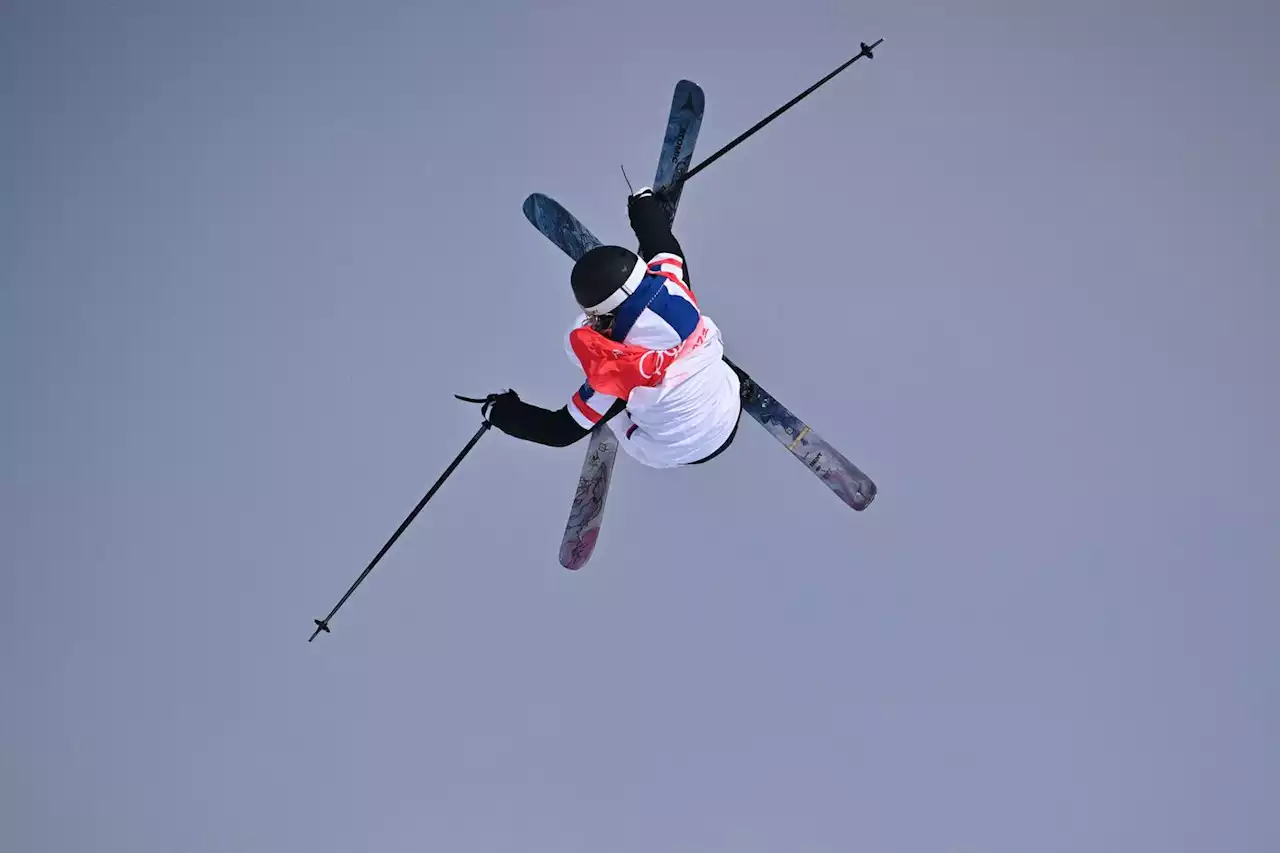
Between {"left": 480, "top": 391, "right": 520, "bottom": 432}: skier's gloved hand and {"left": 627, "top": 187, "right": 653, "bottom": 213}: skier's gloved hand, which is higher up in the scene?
{"left": 627, "top": 187, "right": 653, "bottom": 213}: skier's gloved hand

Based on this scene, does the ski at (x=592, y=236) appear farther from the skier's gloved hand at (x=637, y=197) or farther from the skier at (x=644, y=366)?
the skier at (x=644, y=366)

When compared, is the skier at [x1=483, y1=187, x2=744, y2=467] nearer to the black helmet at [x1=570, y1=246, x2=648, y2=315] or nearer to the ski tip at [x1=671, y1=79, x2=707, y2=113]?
the black helmet at [x1=570, y1=246, x2=648, y2=315]

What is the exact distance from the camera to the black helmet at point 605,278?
386 cm

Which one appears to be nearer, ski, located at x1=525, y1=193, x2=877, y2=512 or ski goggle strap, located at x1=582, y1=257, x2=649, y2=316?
ski goggle strap, located at x1=582, y1=257, x2=649, y2=316

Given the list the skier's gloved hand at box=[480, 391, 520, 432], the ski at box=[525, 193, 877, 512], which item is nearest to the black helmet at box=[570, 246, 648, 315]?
the skier's gloved hand at box=[480, 391, 520, 432]

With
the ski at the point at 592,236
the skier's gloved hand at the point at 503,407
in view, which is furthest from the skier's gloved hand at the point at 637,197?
the skier's gloved hand at the point at 503,407

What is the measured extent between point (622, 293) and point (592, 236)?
0.93 meters

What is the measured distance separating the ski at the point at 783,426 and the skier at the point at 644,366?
25 centimetres

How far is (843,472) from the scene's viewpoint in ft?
15.2

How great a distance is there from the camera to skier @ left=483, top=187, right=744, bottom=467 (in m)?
3.91

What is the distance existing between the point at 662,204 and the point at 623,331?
2.65ft

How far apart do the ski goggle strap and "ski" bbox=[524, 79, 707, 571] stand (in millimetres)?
684

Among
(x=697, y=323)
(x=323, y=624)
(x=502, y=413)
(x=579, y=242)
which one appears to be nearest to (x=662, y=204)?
(x=579, y=242)

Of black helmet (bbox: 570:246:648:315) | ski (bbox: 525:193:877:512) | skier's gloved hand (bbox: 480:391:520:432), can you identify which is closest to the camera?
black helmet (bbox: 570:246:648:315)
